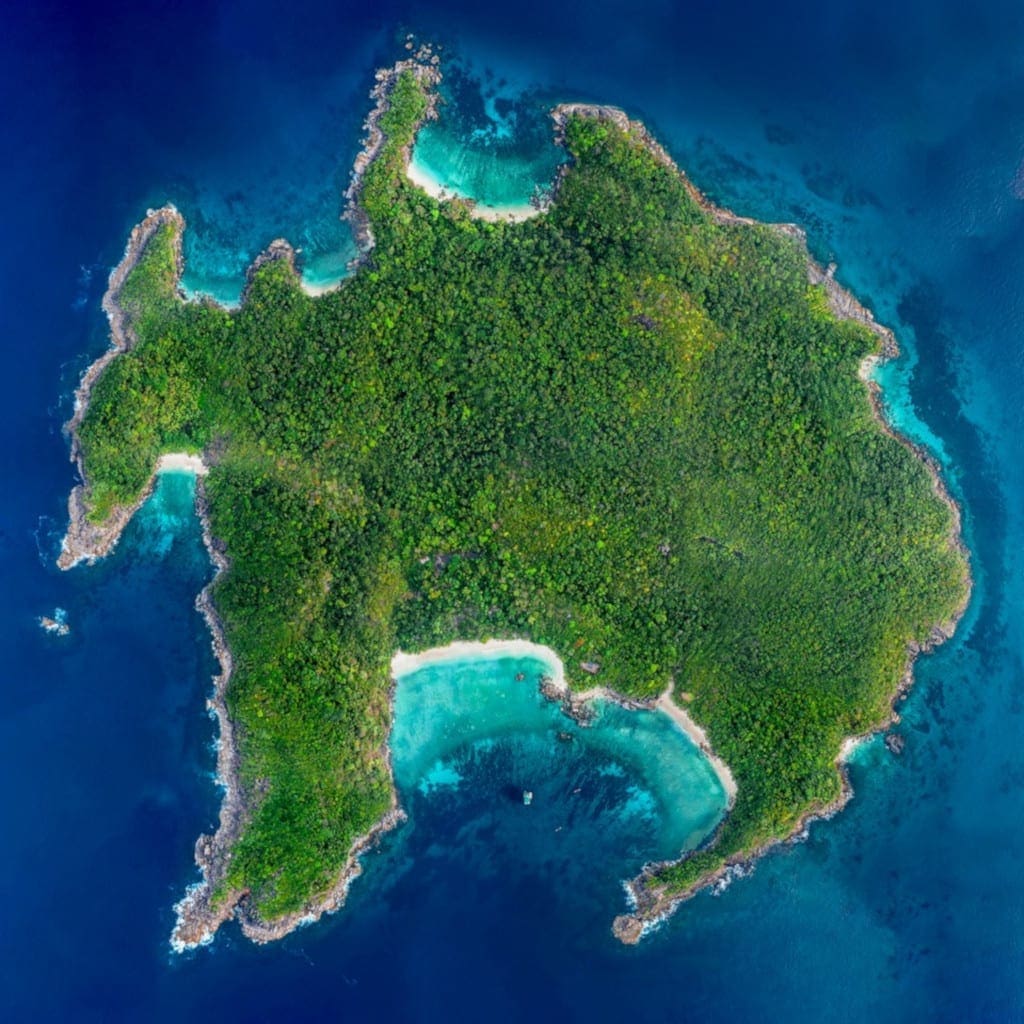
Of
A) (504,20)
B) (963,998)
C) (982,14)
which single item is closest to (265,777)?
(963,998)

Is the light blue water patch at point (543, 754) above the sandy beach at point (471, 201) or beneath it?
beneath

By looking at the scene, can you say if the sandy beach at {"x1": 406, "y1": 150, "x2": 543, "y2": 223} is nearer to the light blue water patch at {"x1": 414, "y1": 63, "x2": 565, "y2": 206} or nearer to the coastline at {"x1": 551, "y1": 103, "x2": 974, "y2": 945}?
the light blue water patch at {"x1": 414, "y1": 63, "x2": 565, "y2": 206}

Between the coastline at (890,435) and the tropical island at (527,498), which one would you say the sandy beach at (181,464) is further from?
the coastline at (890,435)

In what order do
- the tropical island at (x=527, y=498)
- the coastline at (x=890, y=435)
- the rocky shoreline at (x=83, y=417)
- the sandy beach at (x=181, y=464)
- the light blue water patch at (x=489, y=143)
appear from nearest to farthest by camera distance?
the tropical island at (x=527, y=498) < the coastline at (x=890, y=435) < the sandy beach at (x=181, y=464) < the rocky shoreline at (x=83, y=417) < the light blue water patch at (x=489, y=143)

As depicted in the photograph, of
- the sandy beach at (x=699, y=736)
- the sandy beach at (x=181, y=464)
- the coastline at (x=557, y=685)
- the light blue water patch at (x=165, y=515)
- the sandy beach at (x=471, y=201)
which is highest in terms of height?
the sandy beach at (x=471, y=201)

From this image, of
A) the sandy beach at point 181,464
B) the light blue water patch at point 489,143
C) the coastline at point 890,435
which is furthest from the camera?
the light blue water patch at point 489,143

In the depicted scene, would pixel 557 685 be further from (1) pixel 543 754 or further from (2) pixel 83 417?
(2) pixel 83 417

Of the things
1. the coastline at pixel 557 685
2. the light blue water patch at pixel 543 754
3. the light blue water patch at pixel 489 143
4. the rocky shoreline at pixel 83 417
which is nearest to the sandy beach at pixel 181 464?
the rocky shoreline at pixel 83 417

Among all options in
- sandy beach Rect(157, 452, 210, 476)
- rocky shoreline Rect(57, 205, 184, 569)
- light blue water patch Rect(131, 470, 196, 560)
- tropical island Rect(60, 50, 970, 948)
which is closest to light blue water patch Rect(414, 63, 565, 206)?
tropical island Rect(60, 50, 970, 948)
